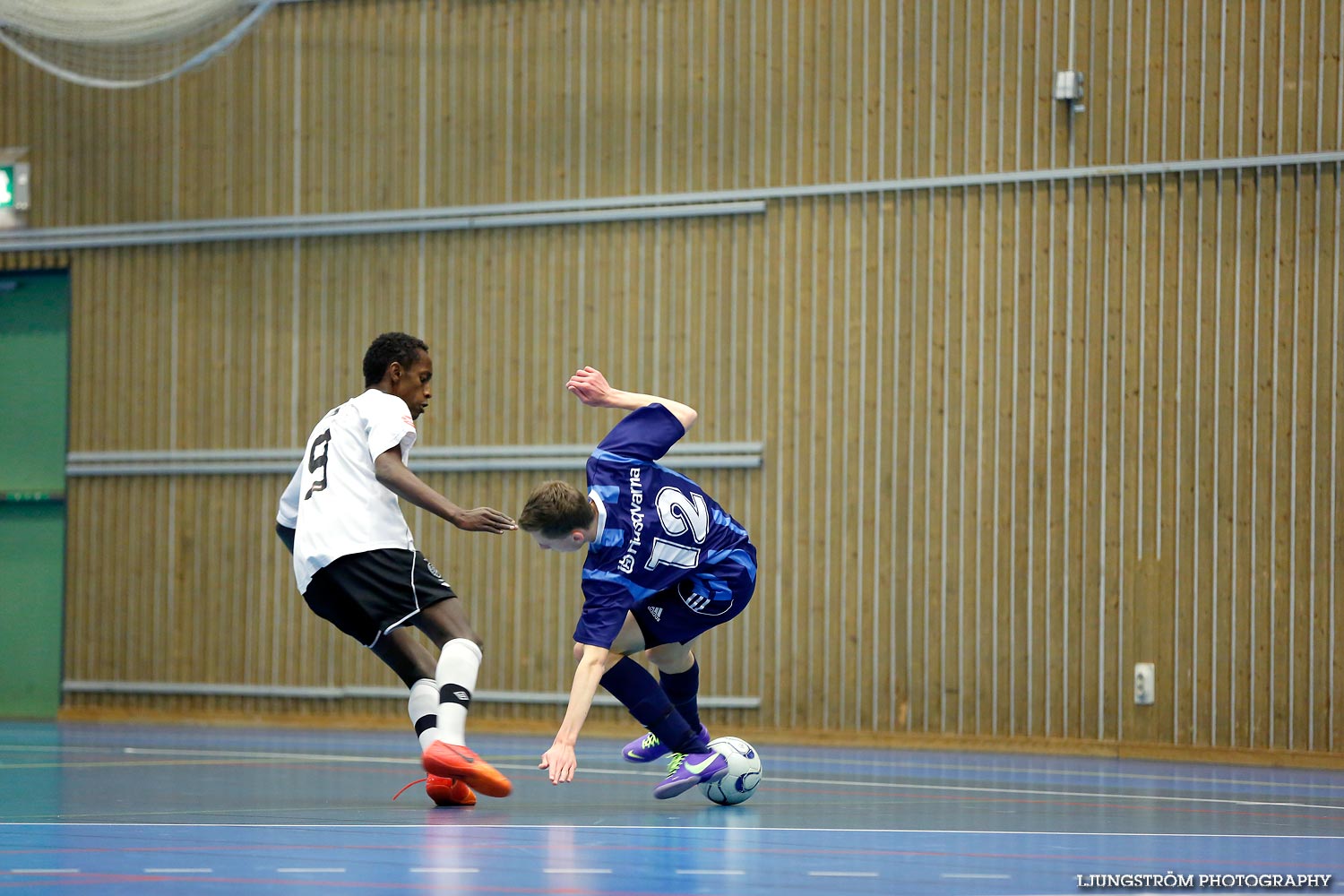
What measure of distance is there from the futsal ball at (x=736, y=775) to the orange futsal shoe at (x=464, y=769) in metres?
0.83

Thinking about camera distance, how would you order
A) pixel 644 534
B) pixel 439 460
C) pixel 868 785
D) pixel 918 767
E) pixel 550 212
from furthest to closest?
pixel 439 460
pixel 550 212
pixel 918 767
pixel 868 785
pixel 644 534

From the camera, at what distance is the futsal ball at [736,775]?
6.05 metres

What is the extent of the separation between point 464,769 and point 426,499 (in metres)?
1.02

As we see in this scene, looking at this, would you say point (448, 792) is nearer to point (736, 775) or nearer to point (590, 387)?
point (736, 775)

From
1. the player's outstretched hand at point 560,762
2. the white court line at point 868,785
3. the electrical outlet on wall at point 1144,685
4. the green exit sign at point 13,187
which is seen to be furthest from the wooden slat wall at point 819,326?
the player's outstretched hand at point 560,762

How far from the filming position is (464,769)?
5.75 m

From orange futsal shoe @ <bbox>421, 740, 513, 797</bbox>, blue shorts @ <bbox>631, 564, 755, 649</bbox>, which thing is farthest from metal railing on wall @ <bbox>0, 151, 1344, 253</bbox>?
orange futsal shoe @ <bbox>421, 740, 513, 797</bbox>

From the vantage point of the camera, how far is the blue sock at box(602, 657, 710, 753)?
5984mm

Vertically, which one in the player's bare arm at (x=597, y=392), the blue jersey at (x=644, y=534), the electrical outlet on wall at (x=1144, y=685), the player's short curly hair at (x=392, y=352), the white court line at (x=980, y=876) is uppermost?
the player's short curly hair at (x=392, y=352)

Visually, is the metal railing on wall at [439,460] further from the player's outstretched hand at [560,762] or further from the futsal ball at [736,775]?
the player's outstretched hand at [560,762]

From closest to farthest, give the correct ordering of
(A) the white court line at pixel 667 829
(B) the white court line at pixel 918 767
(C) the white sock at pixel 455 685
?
1. (A) the white court line at pixel 667 829
2. (C) the white sock at pixel 455 685
3. (B) the white court line at pixel 918 767

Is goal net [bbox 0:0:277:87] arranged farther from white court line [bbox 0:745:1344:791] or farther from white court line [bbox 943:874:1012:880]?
white court line [bbox 943:874:1012:880]

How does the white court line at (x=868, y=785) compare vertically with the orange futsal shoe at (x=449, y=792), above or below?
below

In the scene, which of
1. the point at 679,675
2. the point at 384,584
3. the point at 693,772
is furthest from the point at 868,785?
the point at 384,584
